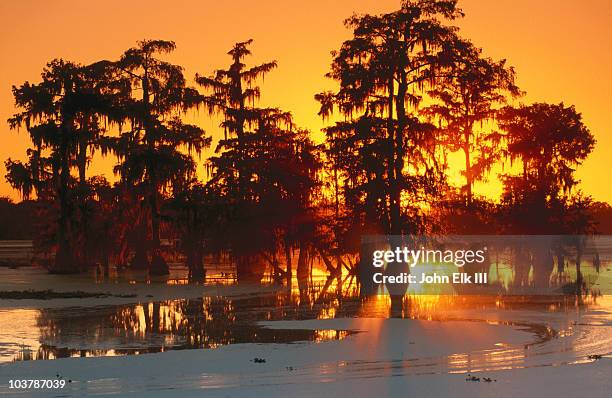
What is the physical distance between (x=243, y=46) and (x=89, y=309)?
33851mm

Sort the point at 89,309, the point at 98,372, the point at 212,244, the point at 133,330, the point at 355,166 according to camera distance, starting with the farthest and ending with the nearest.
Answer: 1. the point at 212,244
2. the point at 355,166
3. the point at 89,309
4. the point at 133,330
5. the point at 98,372

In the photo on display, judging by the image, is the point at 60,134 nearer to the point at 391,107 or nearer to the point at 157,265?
the point at 157,265

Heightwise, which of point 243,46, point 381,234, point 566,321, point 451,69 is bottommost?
point 566,321

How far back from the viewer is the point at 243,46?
6644 centimetres

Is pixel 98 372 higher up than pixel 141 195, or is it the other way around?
pixel 141 195

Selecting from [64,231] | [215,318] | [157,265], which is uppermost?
[64,231]

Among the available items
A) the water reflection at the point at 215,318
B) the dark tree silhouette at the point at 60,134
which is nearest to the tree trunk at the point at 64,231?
the dark tree silhouette at the point at 60,134

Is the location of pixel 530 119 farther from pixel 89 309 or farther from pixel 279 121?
pixel 89 309

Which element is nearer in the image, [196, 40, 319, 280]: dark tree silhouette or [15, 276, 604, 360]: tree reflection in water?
[15, 276, 604, 360]: tree reflection in water

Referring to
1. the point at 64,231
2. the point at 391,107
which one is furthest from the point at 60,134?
the point at 391,107

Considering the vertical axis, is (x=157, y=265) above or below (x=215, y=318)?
above

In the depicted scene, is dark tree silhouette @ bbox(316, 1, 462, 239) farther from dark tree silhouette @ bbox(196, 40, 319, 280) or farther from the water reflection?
dark tree silhouette @ bbox(196, 40, 319, 280)

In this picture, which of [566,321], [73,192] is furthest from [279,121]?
[566,321]

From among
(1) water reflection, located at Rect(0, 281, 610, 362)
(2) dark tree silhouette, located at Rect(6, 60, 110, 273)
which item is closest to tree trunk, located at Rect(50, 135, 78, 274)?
(2) dark tree silhouette, located at Rect(6, 60, 110, 273)
